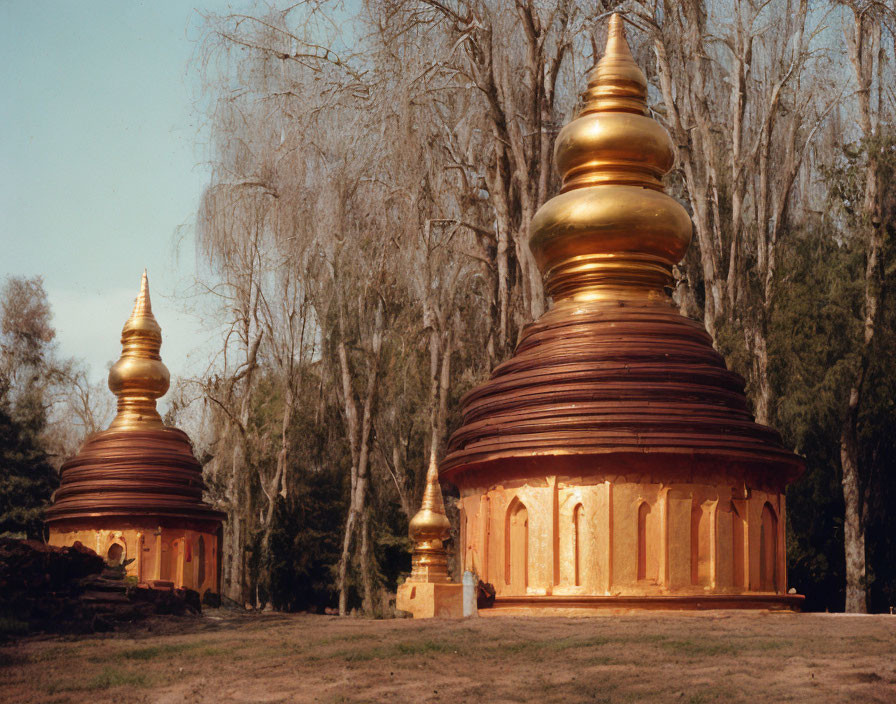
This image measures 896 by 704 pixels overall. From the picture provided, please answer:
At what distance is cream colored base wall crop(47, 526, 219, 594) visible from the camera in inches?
835

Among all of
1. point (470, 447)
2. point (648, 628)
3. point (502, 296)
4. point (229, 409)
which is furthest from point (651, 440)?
point (229, 409)

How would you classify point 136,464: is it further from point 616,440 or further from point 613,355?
point 616,440

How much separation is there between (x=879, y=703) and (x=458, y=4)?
15.8 metres

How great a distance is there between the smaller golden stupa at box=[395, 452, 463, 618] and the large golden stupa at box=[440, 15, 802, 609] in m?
0.35

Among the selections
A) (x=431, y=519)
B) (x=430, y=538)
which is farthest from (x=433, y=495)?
(x=430, y=538)

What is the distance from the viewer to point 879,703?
22.7 feet

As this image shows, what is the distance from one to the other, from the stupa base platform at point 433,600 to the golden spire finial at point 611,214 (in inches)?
135

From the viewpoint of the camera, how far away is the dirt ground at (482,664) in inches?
294

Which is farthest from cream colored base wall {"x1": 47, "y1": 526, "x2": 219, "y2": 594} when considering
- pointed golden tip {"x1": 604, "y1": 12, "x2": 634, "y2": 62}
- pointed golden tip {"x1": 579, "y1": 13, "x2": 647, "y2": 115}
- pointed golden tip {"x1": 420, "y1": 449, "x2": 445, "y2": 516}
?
pointed golden tip {"x1": 604, "y1": 12, "x2": 634, "y2": 62}

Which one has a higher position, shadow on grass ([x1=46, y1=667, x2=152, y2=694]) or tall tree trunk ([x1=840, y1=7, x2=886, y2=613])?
tall tree trunk ([x1=840, y1=7, x2=886, y2=613])

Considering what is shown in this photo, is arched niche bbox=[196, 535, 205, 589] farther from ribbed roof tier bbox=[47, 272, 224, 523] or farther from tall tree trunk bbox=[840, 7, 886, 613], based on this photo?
tall tree trunk bbox=[840, 7, 886, 613]

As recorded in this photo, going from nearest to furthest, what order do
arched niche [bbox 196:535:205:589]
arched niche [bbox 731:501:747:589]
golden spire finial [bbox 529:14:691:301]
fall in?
arched niche [bbox 731:501:747:589] < golden spire finial [bbox 529:14:691:301] < arched niche [bbox 196:535:205:589]

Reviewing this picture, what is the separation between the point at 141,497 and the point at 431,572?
9.21m

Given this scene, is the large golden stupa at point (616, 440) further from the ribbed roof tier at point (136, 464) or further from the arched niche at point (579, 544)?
the ribbed roof tier at point (136, 464)
